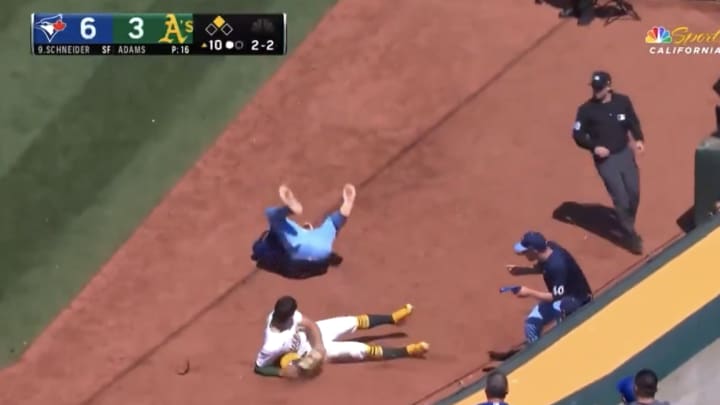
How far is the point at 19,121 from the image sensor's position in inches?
439

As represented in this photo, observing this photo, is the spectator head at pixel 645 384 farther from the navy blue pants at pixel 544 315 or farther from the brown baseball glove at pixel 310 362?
the brown baseball glove at pixel 310 362

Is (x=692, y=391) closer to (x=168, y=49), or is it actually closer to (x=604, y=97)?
(x=604, y=97)

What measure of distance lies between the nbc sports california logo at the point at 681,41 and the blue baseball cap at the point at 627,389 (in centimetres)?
519

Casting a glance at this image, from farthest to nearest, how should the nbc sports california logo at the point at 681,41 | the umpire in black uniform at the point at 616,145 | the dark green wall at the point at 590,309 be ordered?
the nbc sports california logo at the point at 681,41 → the umpire in black uniform at the point at 616,145 → the dark green wall at the point at 590,309

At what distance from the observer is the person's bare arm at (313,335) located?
863 cm

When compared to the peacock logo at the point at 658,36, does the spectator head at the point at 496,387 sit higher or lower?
lower

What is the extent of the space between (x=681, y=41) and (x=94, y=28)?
587 centimetres

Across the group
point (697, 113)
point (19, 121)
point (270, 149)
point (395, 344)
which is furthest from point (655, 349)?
point (19, 121)

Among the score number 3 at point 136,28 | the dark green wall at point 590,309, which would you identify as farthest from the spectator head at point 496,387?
the score number 3 at point 136,28

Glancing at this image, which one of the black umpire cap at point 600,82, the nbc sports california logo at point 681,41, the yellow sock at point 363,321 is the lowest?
the yellow sock at point 363,321

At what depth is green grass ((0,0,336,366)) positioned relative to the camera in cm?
1053

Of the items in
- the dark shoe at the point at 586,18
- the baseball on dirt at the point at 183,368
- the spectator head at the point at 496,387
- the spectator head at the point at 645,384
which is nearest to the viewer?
the spectator head at the point at 645,384

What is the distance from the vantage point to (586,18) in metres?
11.4

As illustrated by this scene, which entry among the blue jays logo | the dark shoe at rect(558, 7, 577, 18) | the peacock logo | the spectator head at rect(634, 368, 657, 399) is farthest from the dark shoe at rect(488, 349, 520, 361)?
the blue jays logo
